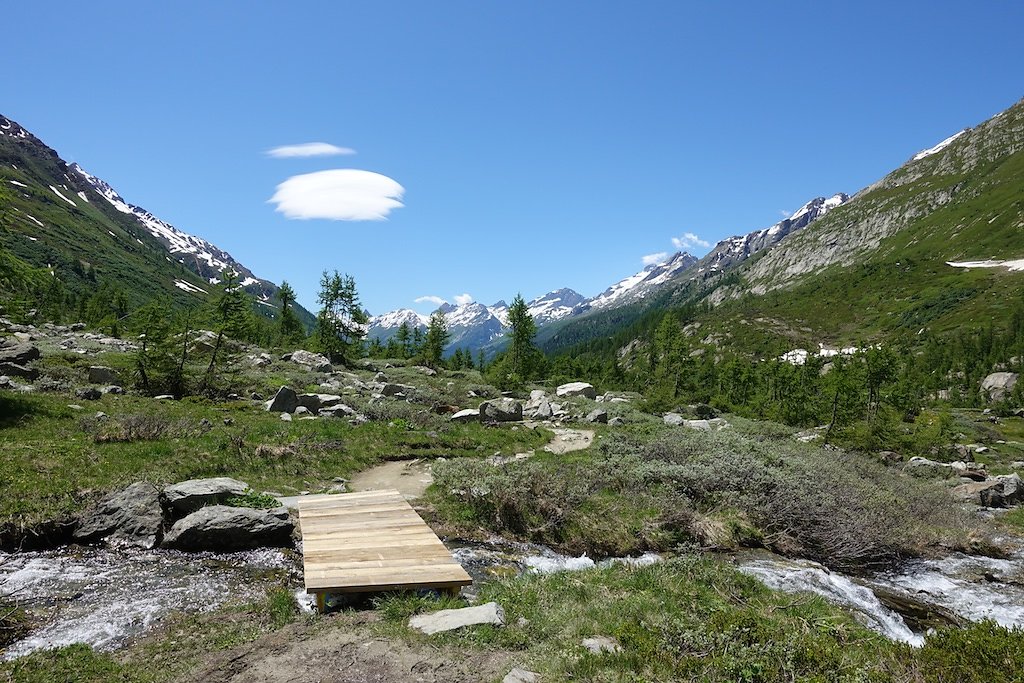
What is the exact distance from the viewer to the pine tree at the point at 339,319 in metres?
69.6

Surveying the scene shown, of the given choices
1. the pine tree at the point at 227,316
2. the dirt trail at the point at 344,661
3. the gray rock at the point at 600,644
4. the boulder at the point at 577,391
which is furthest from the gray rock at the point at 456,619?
the boulder at the point at 577,391

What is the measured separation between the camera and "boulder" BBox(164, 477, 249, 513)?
13406 millimetres

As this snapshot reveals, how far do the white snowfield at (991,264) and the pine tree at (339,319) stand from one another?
195794 millimetres

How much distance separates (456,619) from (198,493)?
8.83m

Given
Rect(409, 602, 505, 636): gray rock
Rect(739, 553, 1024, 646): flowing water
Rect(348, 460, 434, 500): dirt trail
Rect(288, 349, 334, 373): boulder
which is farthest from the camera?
Rect(288, 349, 334, 373): boulder

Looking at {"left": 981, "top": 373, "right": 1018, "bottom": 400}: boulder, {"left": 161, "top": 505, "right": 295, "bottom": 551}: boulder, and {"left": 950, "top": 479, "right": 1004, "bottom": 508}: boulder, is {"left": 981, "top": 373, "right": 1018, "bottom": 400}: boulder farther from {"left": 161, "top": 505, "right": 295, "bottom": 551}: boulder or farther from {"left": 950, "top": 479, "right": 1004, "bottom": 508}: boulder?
{"left": 161, "top": 505, "right": 295, "bottom": 551}: boulder

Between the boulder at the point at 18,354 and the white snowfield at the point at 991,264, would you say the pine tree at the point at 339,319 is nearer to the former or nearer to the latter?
the boulder at the point at 18,354

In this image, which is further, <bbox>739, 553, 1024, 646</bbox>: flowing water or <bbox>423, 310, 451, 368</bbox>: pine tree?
<bbox>423, 310, 451, 368</bbox>: pine tree

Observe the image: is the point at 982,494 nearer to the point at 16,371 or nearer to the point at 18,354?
the point at 16,371

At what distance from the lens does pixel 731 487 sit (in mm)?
18359

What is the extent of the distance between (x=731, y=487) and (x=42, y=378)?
32589 mm

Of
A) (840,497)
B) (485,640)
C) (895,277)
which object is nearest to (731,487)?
(840,497)

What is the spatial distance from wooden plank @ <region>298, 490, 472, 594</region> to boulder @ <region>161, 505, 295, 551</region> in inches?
26.6

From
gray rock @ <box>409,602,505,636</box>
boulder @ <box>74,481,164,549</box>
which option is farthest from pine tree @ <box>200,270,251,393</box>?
gray rock @ <box>409,602,505,636</box>
